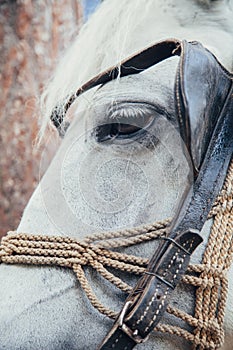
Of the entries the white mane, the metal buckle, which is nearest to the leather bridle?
the metal buckle

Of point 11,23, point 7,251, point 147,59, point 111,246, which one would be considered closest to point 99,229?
point 111,246

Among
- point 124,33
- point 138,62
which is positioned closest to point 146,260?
point 138,62

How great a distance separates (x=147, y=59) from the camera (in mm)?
918

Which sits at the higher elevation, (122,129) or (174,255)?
(122,129)

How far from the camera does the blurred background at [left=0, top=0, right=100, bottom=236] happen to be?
2.06 metres

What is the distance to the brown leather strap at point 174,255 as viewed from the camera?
30.8 inches

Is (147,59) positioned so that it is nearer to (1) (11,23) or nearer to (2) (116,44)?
(2) (116,44)

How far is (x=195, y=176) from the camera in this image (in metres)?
0.82

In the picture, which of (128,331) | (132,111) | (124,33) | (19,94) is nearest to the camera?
(128,331)

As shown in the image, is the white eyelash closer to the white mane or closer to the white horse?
the white horse

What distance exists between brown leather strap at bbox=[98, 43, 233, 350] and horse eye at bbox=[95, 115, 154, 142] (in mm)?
103

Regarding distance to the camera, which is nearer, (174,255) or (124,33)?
(174,255)

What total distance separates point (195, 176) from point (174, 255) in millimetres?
118

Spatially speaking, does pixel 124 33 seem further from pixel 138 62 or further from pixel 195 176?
pixel 195 176
